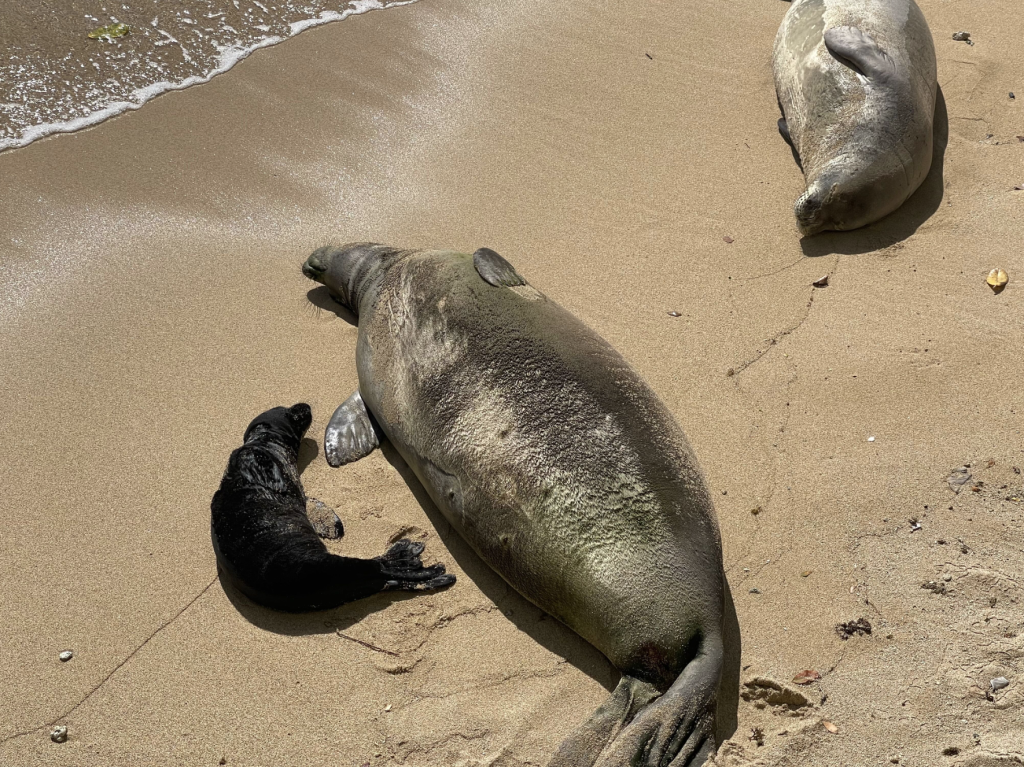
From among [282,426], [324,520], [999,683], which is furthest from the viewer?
[282,426]

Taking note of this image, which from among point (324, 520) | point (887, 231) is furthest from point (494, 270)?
point (887, 231)

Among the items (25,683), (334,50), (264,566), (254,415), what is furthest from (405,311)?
(334,50)

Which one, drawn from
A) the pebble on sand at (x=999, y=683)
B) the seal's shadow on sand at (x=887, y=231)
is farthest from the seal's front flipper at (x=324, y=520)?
the seal's shadow on sand at (x=887, y=231)

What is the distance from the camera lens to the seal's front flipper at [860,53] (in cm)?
Result: 580

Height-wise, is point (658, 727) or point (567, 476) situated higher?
point (567, 476)

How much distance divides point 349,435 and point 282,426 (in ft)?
0.99

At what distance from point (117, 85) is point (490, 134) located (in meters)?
2.54

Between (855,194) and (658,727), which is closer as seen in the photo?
(658,727)

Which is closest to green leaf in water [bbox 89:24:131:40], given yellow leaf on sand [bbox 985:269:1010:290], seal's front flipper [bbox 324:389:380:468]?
seal's front flipper [bbox 324:389:380:468]

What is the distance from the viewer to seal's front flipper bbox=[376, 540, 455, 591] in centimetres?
369

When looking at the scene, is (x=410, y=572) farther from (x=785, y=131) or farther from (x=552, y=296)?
(x=785, y=131)

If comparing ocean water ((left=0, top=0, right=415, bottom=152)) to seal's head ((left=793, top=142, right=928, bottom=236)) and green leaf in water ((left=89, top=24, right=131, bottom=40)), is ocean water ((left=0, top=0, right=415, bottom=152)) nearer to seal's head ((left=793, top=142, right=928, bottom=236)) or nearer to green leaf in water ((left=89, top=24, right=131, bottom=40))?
green leaf in water ((left=89, top=24, right=131, bottom=40))

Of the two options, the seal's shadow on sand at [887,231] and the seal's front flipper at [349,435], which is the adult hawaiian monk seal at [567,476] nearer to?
the seal's front flipper at [349,435]

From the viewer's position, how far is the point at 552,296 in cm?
506
